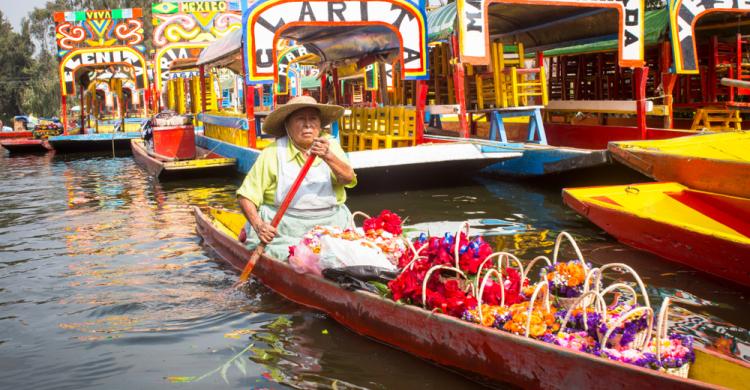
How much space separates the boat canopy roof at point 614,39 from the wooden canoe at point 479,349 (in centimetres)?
1078

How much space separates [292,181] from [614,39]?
1089 cm

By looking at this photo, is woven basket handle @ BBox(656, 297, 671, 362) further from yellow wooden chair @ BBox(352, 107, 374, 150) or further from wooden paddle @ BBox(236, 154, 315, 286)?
yellow wooden chair @ BBox(352, 107, 374, 150)

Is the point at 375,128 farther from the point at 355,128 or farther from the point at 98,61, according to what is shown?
the point at 98,61

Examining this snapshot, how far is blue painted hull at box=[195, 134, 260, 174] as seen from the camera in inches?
527

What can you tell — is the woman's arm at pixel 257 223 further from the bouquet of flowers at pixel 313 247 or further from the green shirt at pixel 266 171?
the bouquet of flowers at pixel 313 247

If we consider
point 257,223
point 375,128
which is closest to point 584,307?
point 257,223

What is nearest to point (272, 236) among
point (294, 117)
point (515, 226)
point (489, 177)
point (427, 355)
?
point (294, 117)

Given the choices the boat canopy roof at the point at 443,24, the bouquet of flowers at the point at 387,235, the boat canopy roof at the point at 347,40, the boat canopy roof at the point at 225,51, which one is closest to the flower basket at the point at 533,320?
the bouquet of flowers at the point at 387,235

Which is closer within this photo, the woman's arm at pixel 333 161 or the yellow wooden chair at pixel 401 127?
the woman's arm at pixel 333 161

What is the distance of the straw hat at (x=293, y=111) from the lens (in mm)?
5777

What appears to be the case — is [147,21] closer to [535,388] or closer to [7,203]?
[7,203]

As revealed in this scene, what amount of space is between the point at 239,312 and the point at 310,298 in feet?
2.08

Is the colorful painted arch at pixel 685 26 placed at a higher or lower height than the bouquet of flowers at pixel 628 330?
higher

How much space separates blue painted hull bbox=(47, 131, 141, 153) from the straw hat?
18.8 metres
